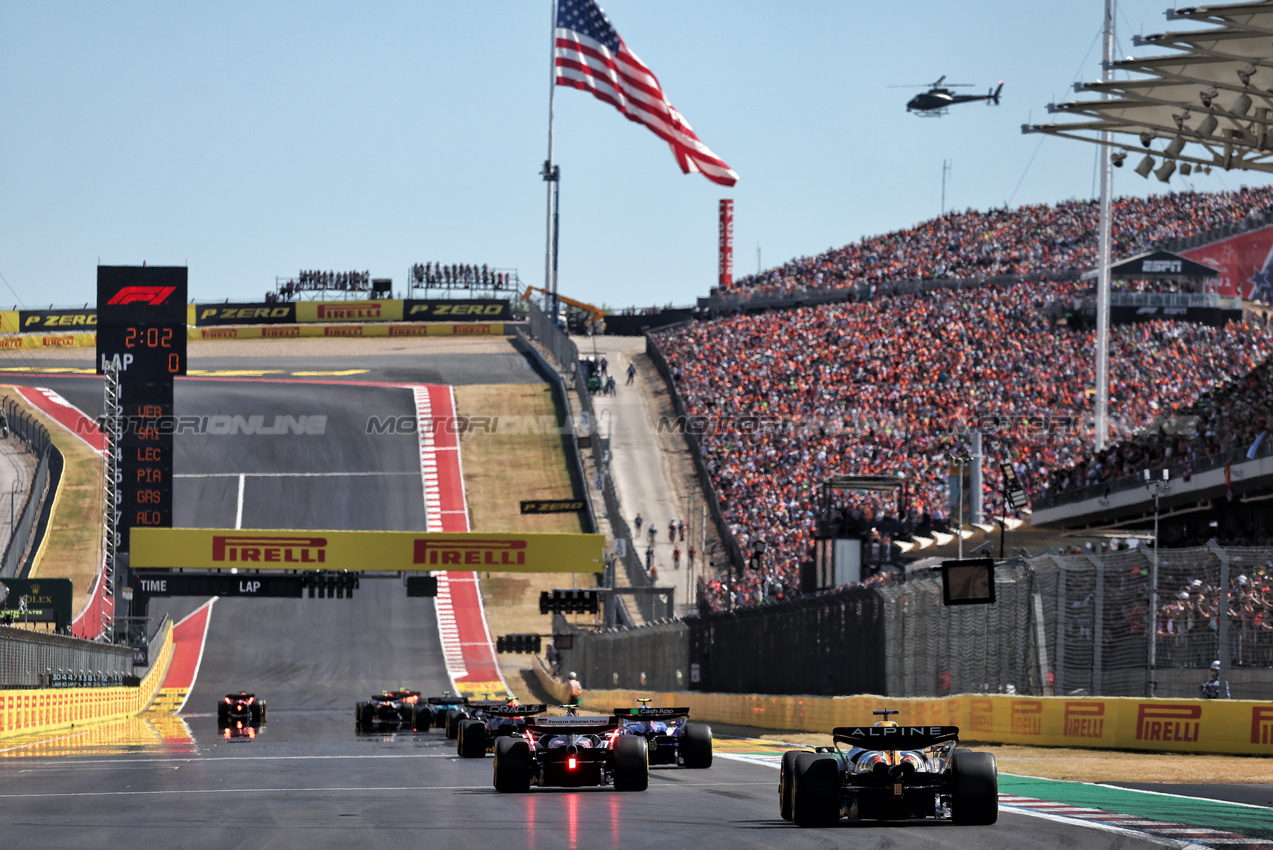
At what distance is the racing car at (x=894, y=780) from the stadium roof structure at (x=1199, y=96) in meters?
11.4

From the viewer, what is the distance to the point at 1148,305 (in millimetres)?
78000

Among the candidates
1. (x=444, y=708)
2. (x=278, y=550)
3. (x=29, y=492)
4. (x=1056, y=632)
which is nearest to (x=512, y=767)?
(x=1056, y=632)

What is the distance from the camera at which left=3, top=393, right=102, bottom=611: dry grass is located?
212ft

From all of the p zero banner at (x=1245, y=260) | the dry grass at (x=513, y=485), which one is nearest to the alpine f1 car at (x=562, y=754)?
the dry grass at (x=513, y=485)

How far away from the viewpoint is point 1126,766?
19984mm

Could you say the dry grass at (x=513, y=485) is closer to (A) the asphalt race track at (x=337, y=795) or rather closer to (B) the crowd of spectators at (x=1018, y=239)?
(A) the asphalt race track at (x=337, y=795)

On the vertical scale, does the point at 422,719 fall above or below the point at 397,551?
below

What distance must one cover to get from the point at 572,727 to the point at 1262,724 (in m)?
9.74

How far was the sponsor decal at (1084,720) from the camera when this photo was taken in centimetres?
2284

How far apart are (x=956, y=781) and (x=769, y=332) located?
234 feet

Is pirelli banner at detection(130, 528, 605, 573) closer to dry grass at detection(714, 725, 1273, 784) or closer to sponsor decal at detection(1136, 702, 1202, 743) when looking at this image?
dry grass at detection(714, 725, 1273, 784)

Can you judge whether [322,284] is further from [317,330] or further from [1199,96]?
[1199,96]

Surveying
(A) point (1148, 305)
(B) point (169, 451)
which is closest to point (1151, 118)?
(B) point (169, 451)

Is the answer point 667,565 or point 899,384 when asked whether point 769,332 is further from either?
point 667,565
